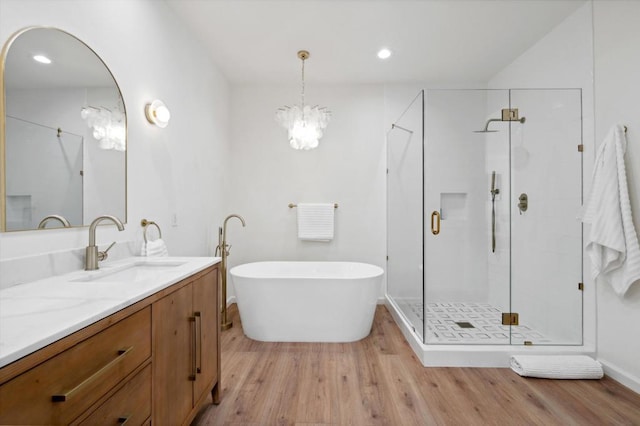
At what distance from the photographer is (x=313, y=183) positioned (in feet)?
11.5

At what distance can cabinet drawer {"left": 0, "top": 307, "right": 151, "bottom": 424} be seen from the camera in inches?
22.2

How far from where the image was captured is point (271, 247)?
3496 mm

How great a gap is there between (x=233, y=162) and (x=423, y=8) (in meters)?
2.42

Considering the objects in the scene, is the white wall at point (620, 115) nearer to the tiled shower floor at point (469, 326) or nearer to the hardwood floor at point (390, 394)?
the hardwood floor at point (390, 394)

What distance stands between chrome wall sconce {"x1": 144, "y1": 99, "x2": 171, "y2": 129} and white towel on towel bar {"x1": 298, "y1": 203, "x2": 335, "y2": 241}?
5.81ft

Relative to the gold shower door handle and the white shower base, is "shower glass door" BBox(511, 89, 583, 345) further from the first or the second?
the gold shower door handle

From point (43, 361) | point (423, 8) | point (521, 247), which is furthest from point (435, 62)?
point (43, 361)

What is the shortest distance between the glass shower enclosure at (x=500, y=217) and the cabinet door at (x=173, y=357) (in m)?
1.68

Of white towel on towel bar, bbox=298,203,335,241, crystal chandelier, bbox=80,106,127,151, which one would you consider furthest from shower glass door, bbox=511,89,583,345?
crystal chandelier, bbox=80,106,127,151

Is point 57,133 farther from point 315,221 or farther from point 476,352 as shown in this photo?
point 476,352

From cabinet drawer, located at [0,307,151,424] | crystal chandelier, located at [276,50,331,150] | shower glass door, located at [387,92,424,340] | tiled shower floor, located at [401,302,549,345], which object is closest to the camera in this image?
cabinet drawer, located at [0,307,151,424]

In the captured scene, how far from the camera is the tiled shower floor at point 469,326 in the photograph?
87.3 inches

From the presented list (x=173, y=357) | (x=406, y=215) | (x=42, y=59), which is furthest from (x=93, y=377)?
(x=406, y=215)

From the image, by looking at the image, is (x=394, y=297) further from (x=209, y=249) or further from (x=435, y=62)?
(x=435, y=62)
